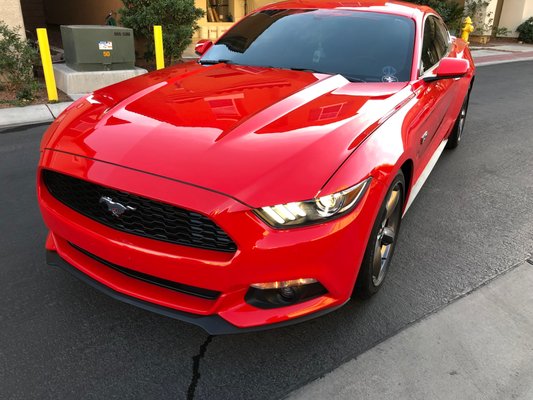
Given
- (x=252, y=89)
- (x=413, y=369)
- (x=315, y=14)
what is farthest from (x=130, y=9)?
(x=413, y=369)

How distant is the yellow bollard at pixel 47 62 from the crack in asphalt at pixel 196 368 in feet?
21.1

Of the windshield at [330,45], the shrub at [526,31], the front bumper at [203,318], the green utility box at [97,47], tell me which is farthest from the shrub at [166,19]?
the shrub at [526,31]

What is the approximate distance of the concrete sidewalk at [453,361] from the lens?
2.13 meters

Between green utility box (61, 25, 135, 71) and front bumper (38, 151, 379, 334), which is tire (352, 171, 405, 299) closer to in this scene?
front bumper (38, 151, 379, 334)

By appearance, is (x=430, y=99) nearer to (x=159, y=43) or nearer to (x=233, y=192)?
(x=233, y=192)

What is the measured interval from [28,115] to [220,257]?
5.95 metres

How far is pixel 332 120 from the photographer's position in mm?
2365

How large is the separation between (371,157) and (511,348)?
1289 millimetres

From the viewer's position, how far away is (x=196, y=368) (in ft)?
7.32

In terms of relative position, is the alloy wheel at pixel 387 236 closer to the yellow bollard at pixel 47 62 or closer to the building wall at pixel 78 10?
the yellow bollard at pixel 47 62

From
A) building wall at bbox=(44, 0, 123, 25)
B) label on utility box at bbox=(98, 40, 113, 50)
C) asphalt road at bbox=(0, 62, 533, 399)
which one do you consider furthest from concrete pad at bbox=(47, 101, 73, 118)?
building wall at bbox=(44, 0, 123, 25)

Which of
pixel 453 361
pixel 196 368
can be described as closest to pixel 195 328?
pixel 196 368

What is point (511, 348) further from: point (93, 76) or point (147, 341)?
point (93, 76)

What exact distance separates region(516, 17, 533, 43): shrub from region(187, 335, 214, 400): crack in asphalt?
21.8 meters
